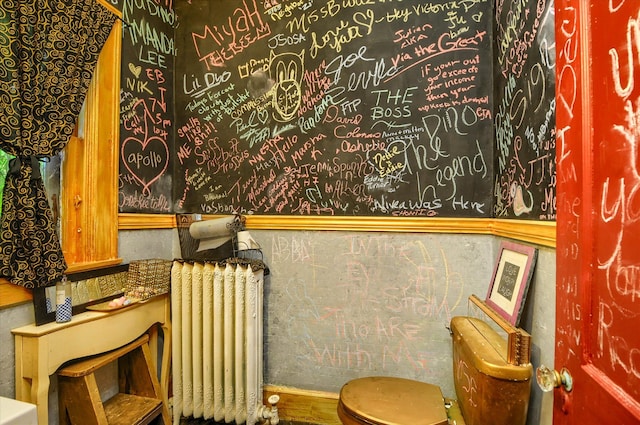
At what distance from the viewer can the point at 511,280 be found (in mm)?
1479

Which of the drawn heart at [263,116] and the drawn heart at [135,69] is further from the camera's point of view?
the drawn heart at [263,116]

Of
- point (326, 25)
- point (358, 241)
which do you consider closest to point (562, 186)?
point (358, 241)

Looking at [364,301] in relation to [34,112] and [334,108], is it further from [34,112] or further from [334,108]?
[34,112]

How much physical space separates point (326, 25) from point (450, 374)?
220 cm

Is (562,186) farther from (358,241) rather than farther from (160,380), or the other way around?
(160,380)

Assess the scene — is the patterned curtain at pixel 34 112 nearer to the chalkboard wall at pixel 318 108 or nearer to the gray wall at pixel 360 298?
the chalkboard wall at pixel 318 108

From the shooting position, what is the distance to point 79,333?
161 centimetres

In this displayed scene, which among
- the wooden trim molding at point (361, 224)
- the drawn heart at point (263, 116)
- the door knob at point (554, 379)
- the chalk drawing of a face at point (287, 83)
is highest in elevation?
the chalk drawing of a face at point (287, 83)

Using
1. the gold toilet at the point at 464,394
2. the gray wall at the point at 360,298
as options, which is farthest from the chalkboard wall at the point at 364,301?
the gold toilet at the point at 464,394

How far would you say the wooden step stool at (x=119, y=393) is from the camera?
1.62 m

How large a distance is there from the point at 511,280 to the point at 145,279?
189 centimetres

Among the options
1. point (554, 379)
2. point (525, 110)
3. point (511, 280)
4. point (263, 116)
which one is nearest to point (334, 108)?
point (263, 116)

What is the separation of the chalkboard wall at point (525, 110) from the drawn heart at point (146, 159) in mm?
2044

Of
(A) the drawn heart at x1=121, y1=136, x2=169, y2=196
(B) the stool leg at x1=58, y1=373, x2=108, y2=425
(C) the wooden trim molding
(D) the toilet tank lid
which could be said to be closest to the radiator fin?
(C) the wooden trim molding
